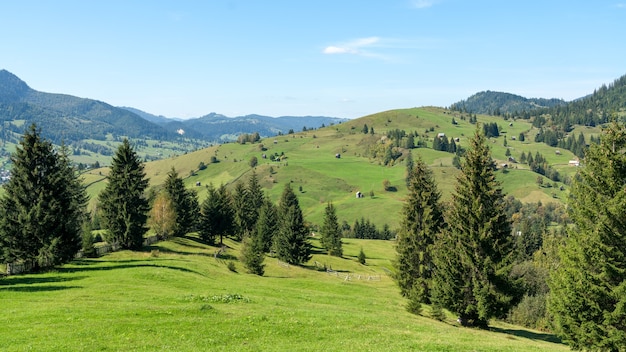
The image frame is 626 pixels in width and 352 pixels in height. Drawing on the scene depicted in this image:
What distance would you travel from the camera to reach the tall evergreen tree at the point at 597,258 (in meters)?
25.6

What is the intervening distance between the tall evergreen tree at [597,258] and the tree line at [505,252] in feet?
0.18

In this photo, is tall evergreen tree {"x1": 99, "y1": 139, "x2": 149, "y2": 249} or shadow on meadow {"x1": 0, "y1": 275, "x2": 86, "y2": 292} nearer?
shadow on meadow {"x1": 0, "y1": 275, "x2": 86, "y2": 292}

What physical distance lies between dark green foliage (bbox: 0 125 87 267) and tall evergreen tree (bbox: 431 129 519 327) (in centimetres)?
4062

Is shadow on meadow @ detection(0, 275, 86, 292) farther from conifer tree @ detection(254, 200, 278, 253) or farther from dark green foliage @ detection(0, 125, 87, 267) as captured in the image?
conifer tree @ detection(254, 200, 278, 253)

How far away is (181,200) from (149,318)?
63.9 m

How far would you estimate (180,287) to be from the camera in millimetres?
40094

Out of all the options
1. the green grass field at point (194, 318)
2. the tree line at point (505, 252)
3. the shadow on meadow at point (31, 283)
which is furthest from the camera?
the shadow on meadow at point (31, 283)

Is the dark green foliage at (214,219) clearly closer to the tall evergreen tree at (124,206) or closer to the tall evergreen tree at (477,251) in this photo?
the tall evergreen tree at (124,206)

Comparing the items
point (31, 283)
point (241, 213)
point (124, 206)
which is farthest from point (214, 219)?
point (31, 283)

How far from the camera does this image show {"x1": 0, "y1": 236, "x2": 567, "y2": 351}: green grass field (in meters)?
21.7

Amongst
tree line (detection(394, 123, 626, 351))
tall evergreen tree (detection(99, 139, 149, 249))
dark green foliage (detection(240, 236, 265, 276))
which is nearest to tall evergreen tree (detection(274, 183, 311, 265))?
dark green foliage (detection(240, 236, 265, 276))

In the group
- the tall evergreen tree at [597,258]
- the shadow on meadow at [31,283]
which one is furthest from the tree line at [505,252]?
the shadow on meadow at [31,283]

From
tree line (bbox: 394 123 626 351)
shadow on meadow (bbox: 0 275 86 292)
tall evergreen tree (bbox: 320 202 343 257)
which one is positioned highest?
tree line (bbox: 394 123 626 351)

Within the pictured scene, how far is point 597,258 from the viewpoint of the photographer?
1030 inches
